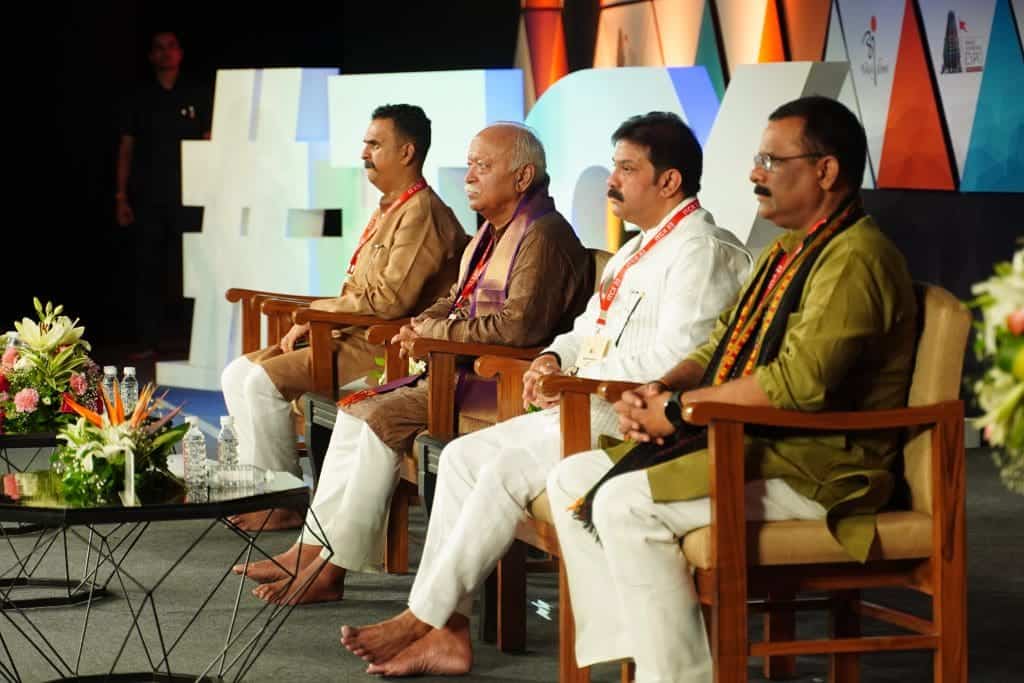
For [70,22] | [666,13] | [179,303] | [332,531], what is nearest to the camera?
[332,531]

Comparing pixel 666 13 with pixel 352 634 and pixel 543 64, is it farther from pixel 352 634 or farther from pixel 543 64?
pixel 352 634

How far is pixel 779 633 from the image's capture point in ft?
11.5

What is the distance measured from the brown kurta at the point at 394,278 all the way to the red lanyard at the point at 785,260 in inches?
77.6

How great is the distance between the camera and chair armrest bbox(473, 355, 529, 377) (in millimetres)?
3980

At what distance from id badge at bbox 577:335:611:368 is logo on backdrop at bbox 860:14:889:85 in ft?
10.5

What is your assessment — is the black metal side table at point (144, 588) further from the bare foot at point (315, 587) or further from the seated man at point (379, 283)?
the seated man at point (379, 283)

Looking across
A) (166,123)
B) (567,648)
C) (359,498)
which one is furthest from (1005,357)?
(166,123)

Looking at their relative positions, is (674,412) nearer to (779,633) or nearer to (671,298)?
(671,298)

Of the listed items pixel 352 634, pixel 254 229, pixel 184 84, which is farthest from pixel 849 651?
pixel 184 84

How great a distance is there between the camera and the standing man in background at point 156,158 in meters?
9.84

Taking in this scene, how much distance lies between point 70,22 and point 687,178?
8.13 metres

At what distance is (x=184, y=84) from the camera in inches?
432

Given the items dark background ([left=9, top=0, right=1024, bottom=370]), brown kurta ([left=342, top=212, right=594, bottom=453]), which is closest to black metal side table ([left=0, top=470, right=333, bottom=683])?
brown kurta ([left=342, top=212, right=594, bottom=453])

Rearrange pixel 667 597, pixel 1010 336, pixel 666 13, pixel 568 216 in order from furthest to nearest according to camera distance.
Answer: pixel 666 13 → pixel 568 216 → pixel 667 597 → pixel 1010 336
